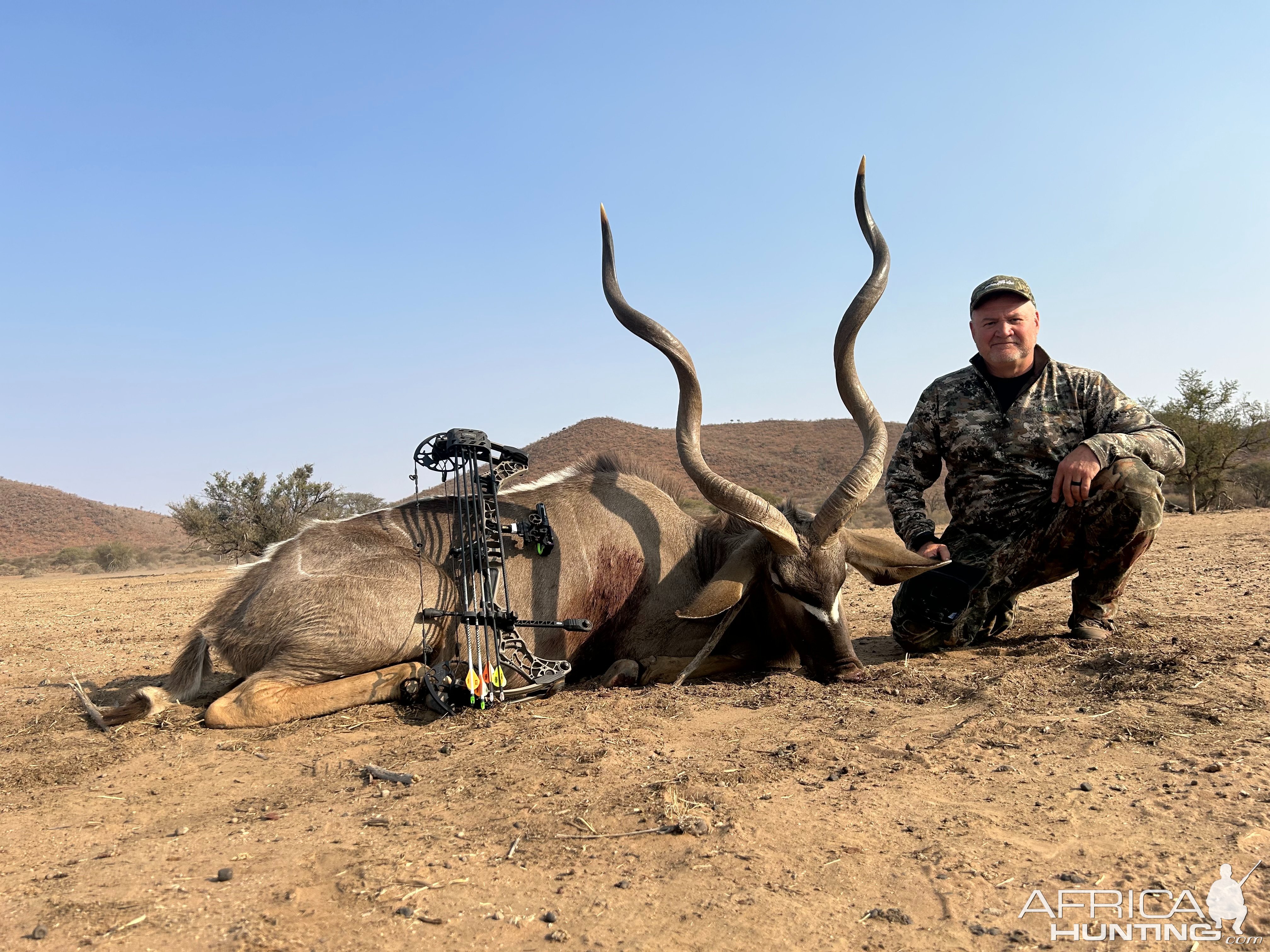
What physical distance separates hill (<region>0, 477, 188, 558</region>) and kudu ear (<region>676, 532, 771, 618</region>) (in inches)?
2008

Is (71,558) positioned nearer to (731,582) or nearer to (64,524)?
(64,524)

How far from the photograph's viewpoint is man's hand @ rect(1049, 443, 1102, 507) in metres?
4.82

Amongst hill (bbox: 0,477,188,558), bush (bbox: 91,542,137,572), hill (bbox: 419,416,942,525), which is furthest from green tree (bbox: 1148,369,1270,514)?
hill (bbox: 0,477,188,558)

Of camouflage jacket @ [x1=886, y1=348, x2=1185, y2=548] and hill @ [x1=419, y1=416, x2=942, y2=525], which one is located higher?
hill @ [x1=419, y1=416, x2=942, y2=525]

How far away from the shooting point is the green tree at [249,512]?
2370 cm

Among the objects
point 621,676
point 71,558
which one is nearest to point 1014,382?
point 621,676

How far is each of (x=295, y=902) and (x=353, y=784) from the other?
1096mm

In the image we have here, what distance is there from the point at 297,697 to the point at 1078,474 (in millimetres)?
4764

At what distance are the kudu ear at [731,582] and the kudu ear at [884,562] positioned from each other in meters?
0.58

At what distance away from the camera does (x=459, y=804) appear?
3.07 meters

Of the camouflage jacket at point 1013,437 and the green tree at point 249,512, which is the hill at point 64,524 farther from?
the camouflage jacket at point 1013,437

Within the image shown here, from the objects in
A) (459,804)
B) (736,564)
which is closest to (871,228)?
(736,564)

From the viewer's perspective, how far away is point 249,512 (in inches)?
950

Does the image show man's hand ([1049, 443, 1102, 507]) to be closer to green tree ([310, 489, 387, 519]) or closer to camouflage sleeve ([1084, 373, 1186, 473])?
camouflage sleeve ([1084, 373, 1186, 473])
